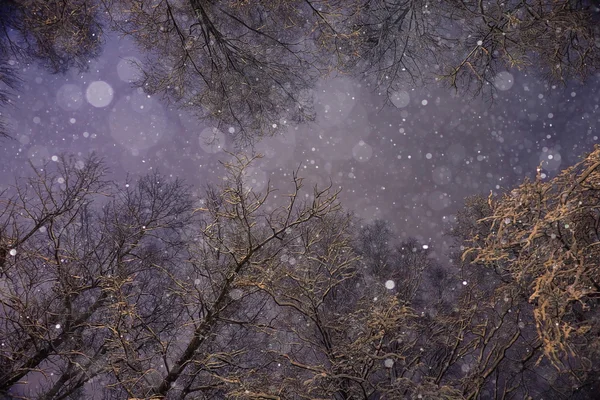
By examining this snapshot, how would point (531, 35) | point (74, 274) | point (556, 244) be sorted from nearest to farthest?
point (556, 244), point (531, 35), point (74, 274)

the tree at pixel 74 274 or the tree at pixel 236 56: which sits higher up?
the tree at pixel 236 56

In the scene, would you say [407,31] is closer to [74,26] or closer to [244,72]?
[244,72]

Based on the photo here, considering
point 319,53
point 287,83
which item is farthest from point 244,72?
point 319,53

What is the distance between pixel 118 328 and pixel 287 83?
5362 mm

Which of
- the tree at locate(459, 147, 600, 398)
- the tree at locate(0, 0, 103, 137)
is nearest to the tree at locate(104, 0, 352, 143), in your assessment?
the tree at locate(0, 0, 103, 137)

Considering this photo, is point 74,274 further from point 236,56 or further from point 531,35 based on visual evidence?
point 531,35

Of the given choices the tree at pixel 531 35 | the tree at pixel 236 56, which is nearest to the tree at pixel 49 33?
the tree at pixel 236 56

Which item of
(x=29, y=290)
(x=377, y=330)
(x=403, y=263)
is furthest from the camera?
(x=403, y=263)

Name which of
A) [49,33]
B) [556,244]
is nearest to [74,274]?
[49,33]

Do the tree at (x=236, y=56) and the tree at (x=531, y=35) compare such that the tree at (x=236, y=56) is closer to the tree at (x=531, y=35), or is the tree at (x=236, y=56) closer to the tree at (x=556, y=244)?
the tree at (x=531, y=35)

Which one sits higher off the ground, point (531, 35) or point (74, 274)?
point (531, 35)

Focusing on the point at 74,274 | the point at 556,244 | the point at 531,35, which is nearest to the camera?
the point at 556,244

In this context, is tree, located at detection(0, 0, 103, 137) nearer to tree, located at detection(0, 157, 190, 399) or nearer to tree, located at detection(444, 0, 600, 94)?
tree, located at detection(0, 157, 190, 399)

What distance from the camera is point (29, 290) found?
259 inches
